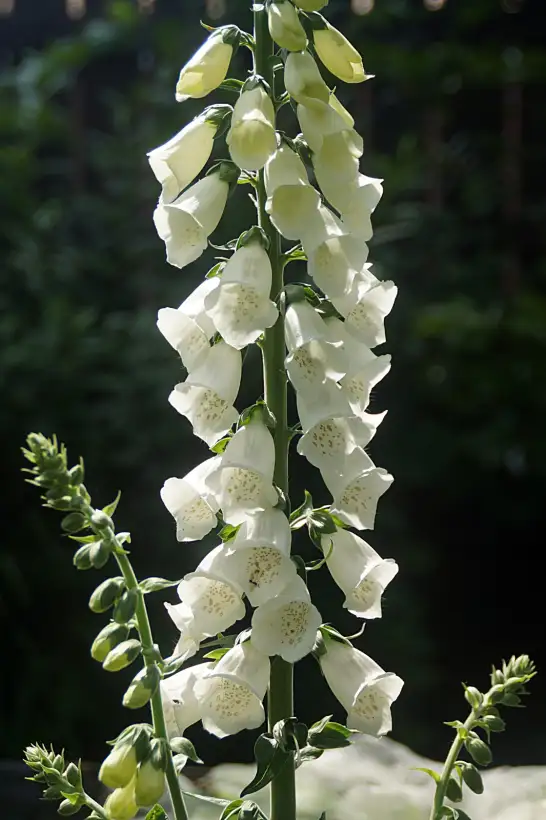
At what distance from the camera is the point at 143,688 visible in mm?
785

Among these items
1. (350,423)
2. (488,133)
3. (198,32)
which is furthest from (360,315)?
(488,133)

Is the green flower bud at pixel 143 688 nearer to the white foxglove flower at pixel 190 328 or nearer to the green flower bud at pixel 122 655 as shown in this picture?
the green flower bud at pixel 122 655

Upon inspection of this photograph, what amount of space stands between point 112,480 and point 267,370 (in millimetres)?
1676

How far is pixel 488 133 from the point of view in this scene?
3.35m

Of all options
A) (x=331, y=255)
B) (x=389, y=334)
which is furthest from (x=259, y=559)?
(x=389, y=334)

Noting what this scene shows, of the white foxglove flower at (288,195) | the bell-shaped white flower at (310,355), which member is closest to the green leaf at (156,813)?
the bell-shaped white flower at (310,355)

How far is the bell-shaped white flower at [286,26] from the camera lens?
0.78 meters

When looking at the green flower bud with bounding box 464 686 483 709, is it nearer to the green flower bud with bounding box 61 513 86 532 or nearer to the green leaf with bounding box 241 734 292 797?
the green leaf with bounding box 241 734 292 797

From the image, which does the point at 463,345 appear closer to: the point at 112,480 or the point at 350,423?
the point at 112,480

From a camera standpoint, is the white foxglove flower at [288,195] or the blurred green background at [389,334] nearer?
the white foxglove flower at [288,195]

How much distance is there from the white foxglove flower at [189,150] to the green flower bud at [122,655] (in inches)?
15.6

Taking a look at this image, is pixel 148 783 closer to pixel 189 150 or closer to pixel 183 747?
pixel 183 747

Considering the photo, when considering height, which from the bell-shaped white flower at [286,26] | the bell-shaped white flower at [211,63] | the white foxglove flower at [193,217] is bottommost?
the white foxglove flower at [193,217]

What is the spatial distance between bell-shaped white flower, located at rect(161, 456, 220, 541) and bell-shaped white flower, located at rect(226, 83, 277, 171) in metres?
0.26
